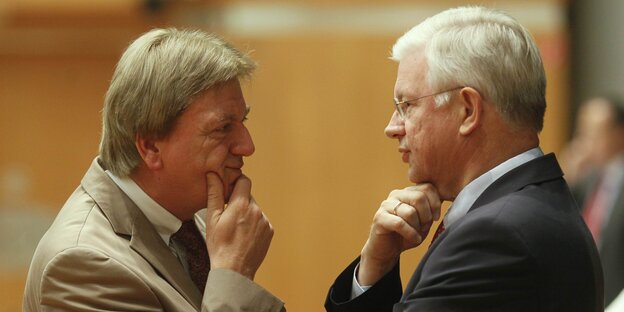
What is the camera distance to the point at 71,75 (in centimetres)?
761

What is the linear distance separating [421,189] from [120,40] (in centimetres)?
506

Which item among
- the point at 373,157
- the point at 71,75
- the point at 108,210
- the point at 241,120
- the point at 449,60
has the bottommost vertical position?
the point at 373,157

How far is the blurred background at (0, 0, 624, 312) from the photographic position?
22.9ft

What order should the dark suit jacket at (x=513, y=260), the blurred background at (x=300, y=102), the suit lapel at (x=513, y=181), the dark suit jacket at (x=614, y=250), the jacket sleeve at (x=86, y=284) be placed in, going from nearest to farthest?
the dark suit jacket at (x=513, y=260) → the suit lapel at (x=513, y=181) → the jacket sleeve at (x=86, y=284) → the dark suit jacket at (x=614, y=250) → the blurred background at (x=300, y=102)

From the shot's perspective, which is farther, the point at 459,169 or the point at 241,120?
the point at 241,120

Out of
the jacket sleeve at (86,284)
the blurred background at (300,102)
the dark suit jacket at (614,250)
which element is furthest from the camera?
the blurred background at (300,102)

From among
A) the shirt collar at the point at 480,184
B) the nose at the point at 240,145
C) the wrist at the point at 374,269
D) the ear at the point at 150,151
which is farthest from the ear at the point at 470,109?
the ear at the point at 150,151

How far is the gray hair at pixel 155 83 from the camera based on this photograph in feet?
9.41

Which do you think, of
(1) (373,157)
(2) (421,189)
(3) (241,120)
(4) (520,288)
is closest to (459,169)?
(2) (421,189)

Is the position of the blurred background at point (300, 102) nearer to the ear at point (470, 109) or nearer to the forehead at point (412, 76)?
the forehead at point (412, 76)

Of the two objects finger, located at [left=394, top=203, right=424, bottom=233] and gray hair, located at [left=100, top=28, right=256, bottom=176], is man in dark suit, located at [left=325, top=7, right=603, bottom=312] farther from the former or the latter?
gray hair, located at [left=100, top=28, right=256, bottom=176]

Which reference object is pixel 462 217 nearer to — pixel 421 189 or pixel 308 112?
pixel 421 189

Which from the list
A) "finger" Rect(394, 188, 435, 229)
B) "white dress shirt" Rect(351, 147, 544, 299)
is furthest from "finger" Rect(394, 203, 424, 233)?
"white dress shirt" Rect(351, 147, 544, 299)

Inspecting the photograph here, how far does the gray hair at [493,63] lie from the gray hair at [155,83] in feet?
2.02
